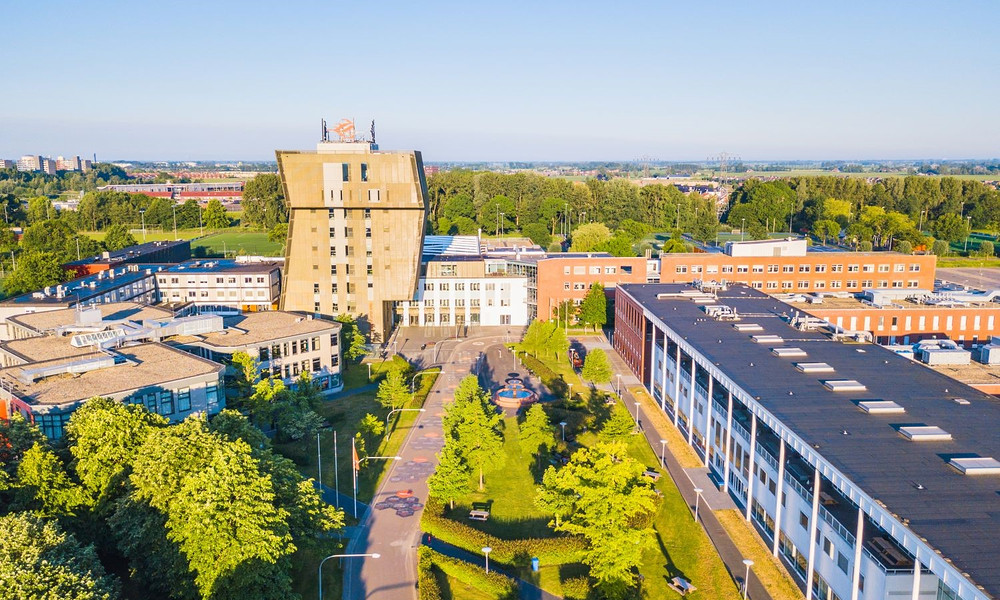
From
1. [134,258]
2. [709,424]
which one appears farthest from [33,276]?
[709,424]

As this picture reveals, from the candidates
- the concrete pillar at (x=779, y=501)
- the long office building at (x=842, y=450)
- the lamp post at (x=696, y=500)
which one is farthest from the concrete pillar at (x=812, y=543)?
the lamp post at (x=696, y=500)

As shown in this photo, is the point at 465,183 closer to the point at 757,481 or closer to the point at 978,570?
the point at 757,481

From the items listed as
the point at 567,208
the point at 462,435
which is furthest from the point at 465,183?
the point at 462,435

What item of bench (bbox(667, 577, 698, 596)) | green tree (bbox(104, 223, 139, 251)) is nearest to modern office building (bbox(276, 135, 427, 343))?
bench (bbox(667, 577, 698, 596))

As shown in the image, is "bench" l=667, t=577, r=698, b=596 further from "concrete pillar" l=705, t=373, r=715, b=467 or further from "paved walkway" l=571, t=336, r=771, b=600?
"concrete pillar" l=705, t=373, r=715, b=467

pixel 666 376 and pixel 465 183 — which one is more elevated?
pixel 465 183

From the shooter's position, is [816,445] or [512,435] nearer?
[816,445]
